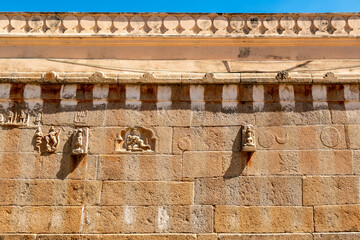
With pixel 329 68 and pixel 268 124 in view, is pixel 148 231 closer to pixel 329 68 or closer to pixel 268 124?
pixel 268 124

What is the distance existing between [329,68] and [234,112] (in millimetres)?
5443

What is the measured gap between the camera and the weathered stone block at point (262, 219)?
8.17m

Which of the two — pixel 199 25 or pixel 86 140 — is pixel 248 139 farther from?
pixel 199 25

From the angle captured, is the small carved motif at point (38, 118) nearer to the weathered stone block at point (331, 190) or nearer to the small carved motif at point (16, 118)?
the small carved motif at point (16, 118)

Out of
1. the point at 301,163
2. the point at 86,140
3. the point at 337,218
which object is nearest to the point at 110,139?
the point at 86,140

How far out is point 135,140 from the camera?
8625mm

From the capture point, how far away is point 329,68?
13.2 meters

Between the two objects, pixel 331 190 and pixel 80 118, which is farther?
pixel 80 118

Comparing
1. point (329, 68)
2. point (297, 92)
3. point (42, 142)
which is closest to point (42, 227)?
point (42, 142)

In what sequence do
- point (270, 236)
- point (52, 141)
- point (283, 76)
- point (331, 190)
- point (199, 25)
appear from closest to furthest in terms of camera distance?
point (270, 236) < point (331, 190) < point (52, 141) < point (283, 76) < point (199, 25)

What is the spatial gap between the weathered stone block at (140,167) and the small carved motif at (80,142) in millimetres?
315

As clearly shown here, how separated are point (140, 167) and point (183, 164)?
685 millimetres

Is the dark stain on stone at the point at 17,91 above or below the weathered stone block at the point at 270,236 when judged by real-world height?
above

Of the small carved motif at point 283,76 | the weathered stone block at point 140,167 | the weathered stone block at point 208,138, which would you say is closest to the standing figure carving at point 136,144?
the weathered stone block at point 140,167
